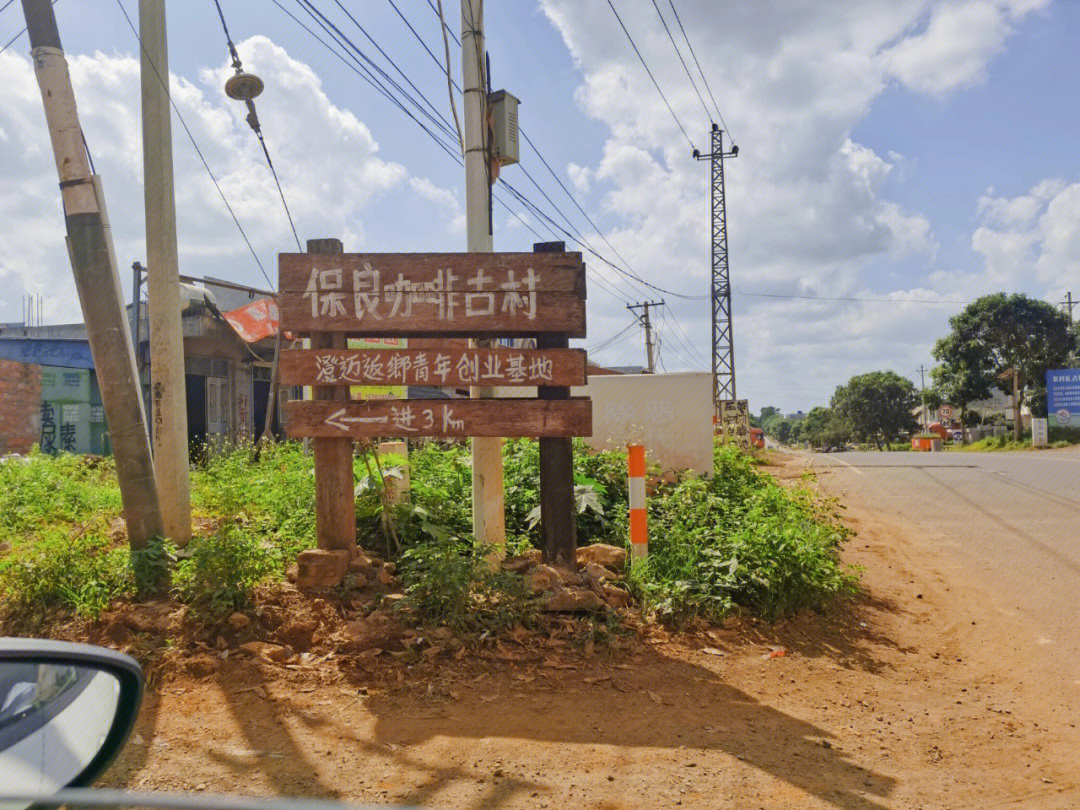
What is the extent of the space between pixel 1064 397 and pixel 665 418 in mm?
33703

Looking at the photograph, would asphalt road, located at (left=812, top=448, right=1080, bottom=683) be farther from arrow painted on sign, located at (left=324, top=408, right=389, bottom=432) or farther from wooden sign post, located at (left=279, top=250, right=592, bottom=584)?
arrow painted on sign, located at (left=324, top=408, right=389, bottom=432)

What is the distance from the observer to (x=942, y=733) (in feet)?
13.0

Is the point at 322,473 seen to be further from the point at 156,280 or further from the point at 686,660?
the point at 686,660

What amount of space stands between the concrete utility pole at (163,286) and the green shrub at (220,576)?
1.24 metres

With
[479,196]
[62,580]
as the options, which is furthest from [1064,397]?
[62,580]

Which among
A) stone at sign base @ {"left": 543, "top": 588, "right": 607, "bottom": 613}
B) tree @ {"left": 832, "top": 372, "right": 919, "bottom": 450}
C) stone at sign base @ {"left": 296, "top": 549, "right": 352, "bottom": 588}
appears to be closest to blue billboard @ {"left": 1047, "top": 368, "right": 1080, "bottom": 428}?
tree @ {"left": 832, "top": 372, "right": 919, "bottom": 450}

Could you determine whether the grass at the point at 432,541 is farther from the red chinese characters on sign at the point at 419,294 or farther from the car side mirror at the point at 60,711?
the car side mirror at the point at 60,711

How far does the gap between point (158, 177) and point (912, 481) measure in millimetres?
13932

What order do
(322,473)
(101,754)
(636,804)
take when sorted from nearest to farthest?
1. (101,754)
2. (636,804)
3. (322,473)

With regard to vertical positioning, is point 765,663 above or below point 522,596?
below

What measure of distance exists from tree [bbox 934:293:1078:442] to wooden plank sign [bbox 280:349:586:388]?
128ft

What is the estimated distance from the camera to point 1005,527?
31.9 ft

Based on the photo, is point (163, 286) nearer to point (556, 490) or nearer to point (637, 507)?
point (556, 490)

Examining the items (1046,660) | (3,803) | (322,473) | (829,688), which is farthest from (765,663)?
(3,803)
